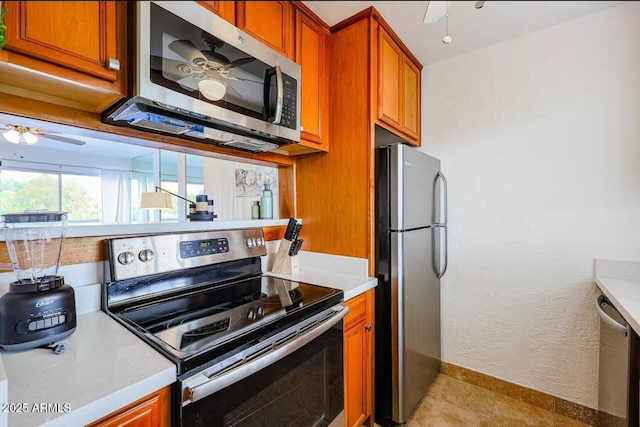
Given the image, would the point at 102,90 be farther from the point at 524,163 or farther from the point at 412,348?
the point at 524,163

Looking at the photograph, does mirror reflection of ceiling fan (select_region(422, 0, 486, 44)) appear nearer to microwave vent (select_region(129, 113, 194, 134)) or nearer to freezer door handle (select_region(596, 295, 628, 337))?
microwave vent (select_region(129, 113, 194, 134))

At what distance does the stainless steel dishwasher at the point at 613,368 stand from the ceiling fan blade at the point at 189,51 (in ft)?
5.24

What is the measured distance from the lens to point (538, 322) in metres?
1.70

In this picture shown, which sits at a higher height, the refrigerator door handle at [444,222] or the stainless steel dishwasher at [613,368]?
the refrigerator door handle at [444,222]

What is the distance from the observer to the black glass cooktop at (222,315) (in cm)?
79

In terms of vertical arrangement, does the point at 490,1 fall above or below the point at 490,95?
below

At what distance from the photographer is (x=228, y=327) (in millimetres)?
897

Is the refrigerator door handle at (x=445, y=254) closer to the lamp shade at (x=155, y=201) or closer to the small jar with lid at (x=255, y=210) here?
the small jar with lid at (x=255, y=210)

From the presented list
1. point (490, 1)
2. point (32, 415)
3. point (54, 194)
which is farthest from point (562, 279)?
point (54, 194)

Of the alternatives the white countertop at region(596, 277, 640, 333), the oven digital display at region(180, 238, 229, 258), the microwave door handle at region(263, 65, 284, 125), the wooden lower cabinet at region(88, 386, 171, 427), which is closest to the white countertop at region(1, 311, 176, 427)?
the wooden lower cabinet at region(88, 386, 171, 427)

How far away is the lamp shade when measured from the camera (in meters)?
1.23

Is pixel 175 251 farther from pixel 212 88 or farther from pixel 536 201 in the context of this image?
pixel 536 201

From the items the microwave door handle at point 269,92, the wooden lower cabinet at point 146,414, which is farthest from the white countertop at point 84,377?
the microwave door handle at point 269,92

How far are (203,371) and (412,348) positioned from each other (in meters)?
1.23
